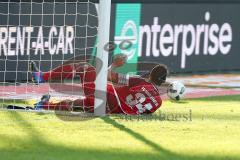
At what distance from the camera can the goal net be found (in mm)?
10234

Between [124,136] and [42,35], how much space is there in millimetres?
4563

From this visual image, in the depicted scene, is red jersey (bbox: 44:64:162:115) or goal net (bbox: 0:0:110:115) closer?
red jersey (bbox: 44:64:162:115)

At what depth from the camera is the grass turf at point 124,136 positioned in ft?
18.5

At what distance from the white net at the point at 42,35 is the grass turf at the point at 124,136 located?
8.76 ft

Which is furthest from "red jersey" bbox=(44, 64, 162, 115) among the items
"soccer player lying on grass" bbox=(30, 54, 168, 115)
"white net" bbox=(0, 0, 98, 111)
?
"white net" bbox=(0, 0, 98, 111)

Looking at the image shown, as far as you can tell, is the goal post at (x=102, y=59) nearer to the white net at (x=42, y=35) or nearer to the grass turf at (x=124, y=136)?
the grass turf at (x=124, y=136)

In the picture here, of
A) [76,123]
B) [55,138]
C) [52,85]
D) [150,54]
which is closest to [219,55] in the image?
[150,54]

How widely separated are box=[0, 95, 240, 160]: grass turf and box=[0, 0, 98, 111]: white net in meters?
2.67

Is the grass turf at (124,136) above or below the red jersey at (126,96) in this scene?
below

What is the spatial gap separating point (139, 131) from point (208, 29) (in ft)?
21.1

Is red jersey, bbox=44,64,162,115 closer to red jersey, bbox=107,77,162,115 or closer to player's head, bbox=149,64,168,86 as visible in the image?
red jersey, bbox=107,77,162,115

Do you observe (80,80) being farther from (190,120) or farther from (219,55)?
(219,55)

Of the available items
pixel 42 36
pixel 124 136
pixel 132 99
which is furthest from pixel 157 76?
pixel 42 36

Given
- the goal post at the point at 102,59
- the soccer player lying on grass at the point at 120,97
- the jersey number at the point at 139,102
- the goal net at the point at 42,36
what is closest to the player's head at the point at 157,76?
the soccer player lying on grass at the point at 120,97
